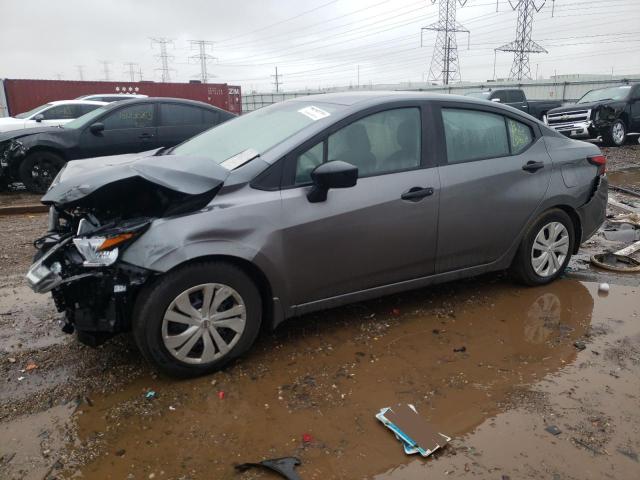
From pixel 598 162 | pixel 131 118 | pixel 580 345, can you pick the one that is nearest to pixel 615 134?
pixel 598 162

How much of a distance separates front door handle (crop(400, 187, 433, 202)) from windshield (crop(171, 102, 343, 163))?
29.6 inches

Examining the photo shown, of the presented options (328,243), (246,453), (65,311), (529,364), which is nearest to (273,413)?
(246,453)

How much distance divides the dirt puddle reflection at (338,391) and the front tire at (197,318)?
0.54 ft

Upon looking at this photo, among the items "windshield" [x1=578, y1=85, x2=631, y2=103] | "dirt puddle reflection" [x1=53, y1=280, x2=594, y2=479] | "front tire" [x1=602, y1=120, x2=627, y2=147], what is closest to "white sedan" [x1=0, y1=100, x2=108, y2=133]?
"dirt puddle reflection" [x1=53, y1=280, x2=594, y2=479]

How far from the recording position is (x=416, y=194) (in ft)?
11.6

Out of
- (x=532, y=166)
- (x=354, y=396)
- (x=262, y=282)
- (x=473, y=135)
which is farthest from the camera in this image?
(x=532, y=166)

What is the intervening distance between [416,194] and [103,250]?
6.59 ft

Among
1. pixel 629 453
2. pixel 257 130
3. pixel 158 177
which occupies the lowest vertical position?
pixel 629 453

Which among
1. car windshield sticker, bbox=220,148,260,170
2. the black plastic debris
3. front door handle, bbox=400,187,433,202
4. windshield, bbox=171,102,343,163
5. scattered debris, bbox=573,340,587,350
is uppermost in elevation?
windshield, bbox=171,102,343,163

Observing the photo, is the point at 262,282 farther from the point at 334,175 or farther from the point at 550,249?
the point at 550,249

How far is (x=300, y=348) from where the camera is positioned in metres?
3.45

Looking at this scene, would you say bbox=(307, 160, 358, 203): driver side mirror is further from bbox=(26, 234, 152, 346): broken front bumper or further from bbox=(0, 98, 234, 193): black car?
bbox=(0, 98, 234, 193): black car

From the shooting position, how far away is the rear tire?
8172 mm

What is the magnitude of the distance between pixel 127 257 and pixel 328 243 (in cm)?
119
